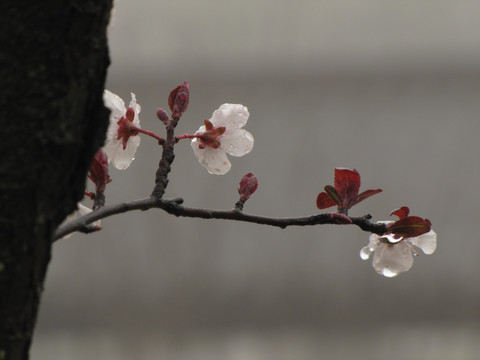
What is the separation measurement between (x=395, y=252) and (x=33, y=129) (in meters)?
0.21

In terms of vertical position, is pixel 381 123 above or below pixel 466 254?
above

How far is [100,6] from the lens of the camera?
22cm

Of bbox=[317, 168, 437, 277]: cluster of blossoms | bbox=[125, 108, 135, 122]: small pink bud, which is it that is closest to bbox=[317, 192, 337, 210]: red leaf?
bbox=[317, 168, 437, 277]: cluster of blossoms

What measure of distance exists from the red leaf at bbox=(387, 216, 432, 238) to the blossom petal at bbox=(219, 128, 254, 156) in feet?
0.28

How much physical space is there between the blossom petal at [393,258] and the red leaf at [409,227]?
0.01 m

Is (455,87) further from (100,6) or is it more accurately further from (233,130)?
(100,6)

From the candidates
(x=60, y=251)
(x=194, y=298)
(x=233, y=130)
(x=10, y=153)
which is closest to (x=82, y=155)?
(x=10, y=153)

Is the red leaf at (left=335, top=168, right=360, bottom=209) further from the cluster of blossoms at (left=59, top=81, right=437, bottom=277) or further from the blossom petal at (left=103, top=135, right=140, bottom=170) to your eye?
the blossom petal at (left=103, top=135, right=140, bottom=170)

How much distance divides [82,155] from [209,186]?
54.1 inches

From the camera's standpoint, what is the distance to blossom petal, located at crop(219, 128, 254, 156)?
0.37m

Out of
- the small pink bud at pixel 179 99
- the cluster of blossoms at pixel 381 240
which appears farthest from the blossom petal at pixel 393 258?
the small pink bud at pixel 179 99

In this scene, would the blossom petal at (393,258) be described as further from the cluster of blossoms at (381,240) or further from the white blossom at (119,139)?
the white blossom at (119,139)

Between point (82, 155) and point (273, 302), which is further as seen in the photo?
point (273, 302)

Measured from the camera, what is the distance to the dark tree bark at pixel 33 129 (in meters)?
0.21
